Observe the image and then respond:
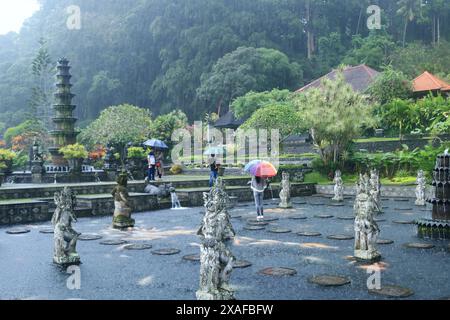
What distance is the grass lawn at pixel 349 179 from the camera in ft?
76.4

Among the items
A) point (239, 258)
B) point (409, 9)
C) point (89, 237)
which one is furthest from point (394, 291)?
point (409, 9)

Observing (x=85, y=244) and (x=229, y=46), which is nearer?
(x=85, y=244)

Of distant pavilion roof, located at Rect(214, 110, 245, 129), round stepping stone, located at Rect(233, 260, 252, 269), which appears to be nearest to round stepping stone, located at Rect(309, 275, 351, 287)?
round stepping stone, located at Rect(233, 260, 252, 269)

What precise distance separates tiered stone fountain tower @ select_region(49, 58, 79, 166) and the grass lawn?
1549 centimetres

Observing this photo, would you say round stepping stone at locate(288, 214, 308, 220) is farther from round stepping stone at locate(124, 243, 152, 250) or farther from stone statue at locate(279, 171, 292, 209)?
round stepping stone at locate(124, 243, 152, 250)

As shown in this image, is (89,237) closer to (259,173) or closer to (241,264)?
(241,264)

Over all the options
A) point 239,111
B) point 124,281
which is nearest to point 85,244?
point 124,281

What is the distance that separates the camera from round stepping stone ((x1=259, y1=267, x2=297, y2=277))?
774 centimetres

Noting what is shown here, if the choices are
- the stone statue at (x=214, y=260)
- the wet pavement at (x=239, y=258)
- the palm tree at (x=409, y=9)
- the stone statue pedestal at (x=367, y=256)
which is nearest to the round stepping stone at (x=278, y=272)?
the wet pavement at (x=239, y=258)

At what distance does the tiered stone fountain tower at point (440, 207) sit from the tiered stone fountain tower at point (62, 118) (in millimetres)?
23584

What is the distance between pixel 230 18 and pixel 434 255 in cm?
6616

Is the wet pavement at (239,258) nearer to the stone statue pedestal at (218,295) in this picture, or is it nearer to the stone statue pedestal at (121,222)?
the stone statue pedestal at (121,222)

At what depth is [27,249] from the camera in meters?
10.2
